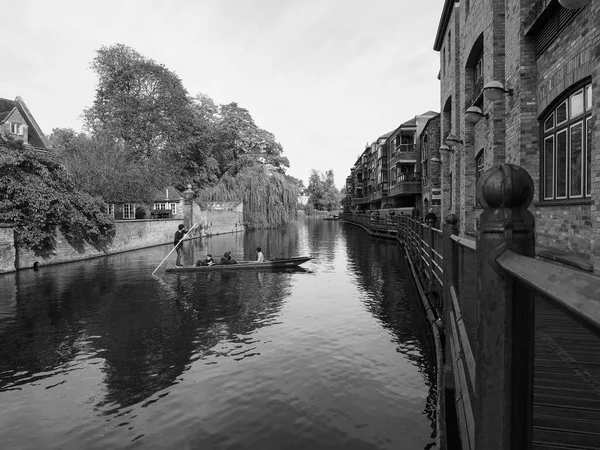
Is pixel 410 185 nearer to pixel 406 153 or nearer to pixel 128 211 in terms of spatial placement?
pixel 406 153

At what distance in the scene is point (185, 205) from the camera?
39.6 m

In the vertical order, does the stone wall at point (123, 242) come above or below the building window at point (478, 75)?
below

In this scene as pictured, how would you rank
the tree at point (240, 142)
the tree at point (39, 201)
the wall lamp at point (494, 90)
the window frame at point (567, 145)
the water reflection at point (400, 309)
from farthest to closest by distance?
the tree at point (240, 142) < the tree at point (39, 201) < the wall lamp at point (494, 90) < the window frame at point (567, 145) < the water reflection at point (400, 309)

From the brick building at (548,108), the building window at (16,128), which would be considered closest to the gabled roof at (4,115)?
the building window at (16,128)

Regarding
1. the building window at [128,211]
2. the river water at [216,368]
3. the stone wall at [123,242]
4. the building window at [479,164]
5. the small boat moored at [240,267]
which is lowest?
the river water at [216,368]

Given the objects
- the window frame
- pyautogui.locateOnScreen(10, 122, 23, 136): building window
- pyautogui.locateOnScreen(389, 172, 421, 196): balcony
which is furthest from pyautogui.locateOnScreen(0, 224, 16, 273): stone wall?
pyautogui.locateOnScreen(389, 172, 421, 196): balcony

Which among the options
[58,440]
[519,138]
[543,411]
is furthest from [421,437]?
[519,138]

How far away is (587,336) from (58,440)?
6601 mm

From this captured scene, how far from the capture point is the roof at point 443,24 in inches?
762

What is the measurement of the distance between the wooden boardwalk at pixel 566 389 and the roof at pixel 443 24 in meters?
18.6

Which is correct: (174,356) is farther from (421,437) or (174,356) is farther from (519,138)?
(519,138)

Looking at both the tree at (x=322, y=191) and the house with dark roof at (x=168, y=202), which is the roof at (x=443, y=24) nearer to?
the house with dark roof at (x=168, y=202)

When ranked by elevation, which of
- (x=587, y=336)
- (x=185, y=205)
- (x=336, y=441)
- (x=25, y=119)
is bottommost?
(x=336, y=441)

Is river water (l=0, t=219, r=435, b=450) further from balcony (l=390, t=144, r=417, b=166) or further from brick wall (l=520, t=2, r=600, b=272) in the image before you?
balcony (l=390, t=144, r=417, b=166)
